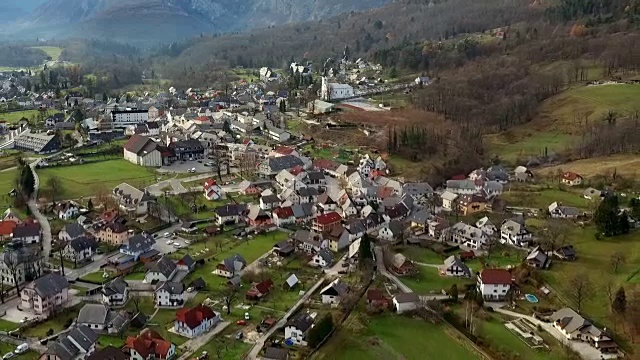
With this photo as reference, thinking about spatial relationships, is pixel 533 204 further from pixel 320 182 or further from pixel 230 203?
pixel 230 203

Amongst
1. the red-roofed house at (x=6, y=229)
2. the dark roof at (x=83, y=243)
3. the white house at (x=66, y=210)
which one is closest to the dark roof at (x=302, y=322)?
the dark roof at (x=83, y=243)

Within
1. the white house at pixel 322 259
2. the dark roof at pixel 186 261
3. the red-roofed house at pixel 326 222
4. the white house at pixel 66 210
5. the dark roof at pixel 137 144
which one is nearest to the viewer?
the dark roof at pixel 186 261

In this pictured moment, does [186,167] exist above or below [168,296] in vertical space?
below

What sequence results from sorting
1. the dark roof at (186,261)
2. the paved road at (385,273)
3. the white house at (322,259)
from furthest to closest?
1. the white house at (322,259)
2. the dark roof at (186,261)
3. the paved road at (385,273)

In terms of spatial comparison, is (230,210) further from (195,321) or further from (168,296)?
(195,321)

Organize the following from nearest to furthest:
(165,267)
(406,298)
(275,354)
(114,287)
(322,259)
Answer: (275,354)
(406,298)
(114,287)
(165,267)
(322,259)

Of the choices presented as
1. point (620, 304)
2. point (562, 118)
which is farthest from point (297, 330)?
point (562, 118)

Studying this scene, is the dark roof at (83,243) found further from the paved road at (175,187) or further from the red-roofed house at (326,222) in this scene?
the red-roofed house at (326,222)
